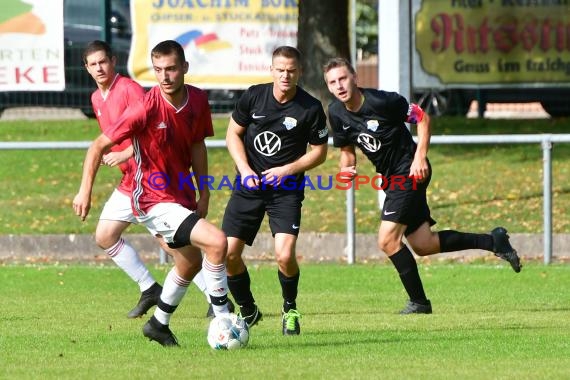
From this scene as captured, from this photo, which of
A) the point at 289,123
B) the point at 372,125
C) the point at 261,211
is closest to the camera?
the point at 289,123

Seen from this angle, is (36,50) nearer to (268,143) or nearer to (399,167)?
(399,167)

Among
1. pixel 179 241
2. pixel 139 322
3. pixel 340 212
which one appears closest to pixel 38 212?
pixel 340 212

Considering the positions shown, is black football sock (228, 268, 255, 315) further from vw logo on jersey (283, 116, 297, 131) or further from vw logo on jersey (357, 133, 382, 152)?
vw logo on jersey (357, 133, 382, 152)

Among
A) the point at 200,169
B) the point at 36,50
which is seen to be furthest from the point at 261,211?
the point at 36,50

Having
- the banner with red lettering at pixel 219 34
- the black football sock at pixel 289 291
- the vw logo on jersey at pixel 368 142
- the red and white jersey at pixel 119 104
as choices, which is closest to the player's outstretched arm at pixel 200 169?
the black football sock at pixel 289 291

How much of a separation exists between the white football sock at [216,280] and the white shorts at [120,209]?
2.40 metres

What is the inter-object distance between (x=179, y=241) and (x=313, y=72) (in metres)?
11.9

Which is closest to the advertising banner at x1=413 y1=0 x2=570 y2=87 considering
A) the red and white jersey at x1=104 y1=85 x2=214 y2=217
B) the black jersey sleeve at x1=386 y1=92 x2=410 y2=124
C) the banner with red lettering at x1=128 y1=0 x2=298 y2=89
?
the banner with red lettering at x1=128 y1=0 x2=298 y2=89

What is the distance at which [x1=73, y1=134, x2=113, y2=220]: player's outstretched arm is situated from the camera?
854 centimetres

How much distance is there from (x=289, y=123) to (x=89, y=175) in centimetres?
195

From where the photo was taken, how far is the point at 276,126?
10102 mm

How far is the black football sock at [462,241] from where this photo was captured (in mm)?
11500

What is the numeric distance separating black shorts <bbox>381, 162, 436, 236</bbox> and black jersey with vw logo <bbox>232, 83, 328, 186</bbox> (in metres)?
1.22

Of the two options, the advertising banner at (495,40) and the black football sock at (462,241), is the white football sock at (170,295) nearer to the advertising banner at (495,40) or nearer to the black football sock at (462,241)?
the black football sock at (462,241)
